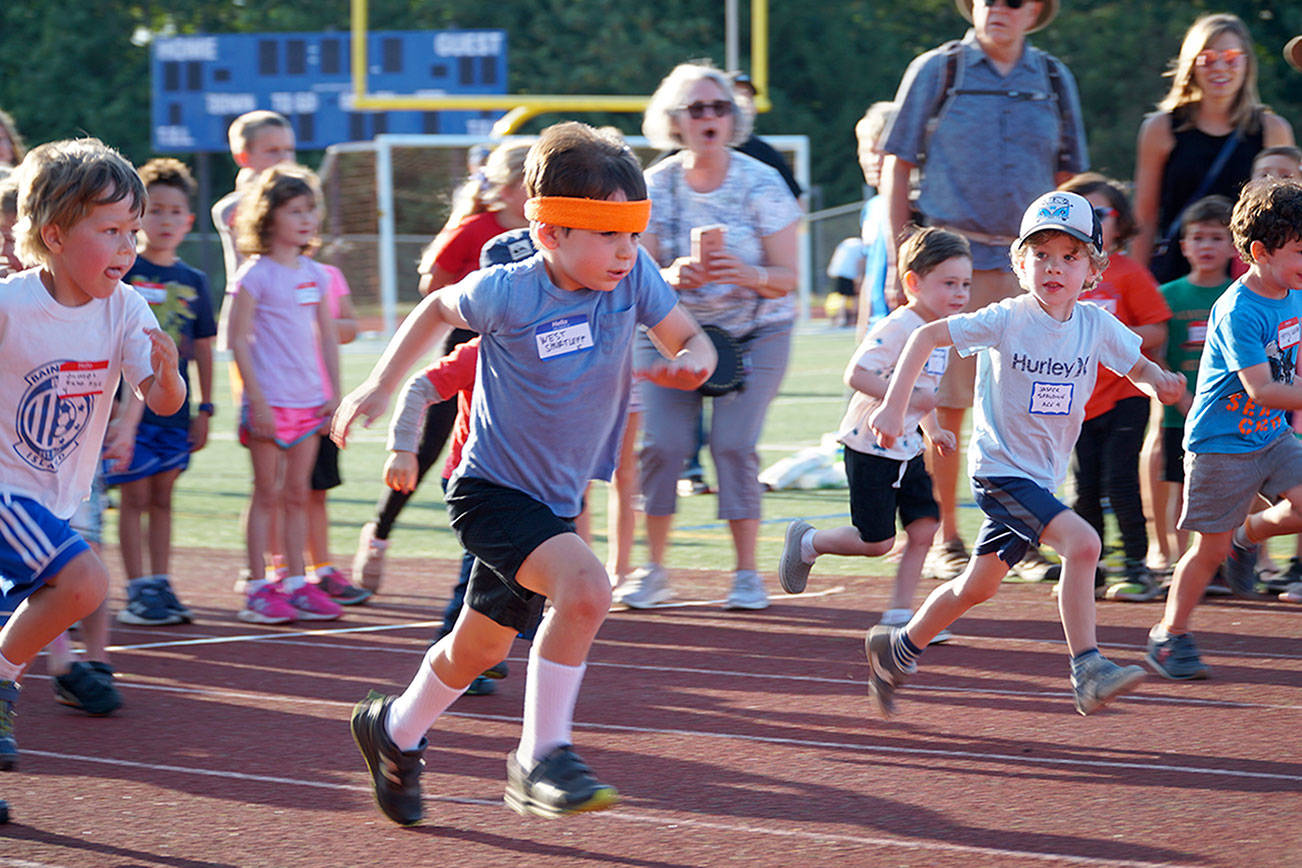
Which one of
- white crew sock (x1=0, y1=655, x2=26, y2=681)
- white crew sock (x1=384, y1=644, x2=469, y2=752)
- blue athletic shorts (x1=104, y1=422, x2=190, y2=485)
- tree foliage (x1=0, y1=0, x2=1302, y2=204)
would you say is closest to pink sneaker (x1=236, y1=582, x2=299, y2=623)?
blue athletic shorts (x1=104, y1=422, x2=190, y2=485)

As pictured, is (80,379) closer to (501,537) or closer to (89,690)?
(89,690)

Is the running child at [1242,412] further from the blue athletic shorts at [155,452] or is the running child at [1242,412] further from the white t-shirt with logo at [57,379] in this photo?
the blue athletic shorts at [155,452]

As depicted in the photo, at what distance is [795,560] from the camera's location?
6281 mm

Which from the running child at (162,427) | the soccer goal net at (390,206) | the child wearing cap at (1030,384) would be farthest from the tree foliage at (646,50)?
the child wearing cap at (1030,384)

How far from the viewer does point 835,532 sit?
6.16 meters

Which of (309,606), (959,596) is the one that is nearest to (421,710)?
(959,596)

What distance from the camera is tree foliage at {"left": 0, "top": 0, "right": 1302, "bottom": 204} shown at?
44297mm

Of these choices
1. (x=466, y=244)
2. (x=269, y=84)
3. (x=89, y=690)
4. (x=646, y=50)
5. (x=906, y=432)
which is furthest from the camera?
(x=646, y=50)

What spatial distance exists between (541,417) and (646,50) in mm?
41347

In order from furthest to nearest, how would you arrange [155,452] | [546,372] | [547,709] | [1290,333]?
[155,452]
[1290,333]
[546,372]
[547,709]

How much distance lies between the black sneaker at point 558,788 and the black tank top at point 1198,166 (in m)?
4.54

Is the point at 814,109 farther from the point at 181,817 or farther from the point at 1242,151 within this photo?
the point at 181,817

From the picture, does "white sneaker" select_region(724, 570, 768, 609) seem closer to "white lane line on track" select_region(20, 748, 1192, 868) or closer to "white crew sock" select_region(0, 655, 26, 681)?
"white lane line on track" select_region(20, 748, 1192, 868)

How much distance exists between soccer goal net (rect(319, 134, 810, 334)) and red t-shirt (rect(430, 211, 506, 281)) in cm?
2015
